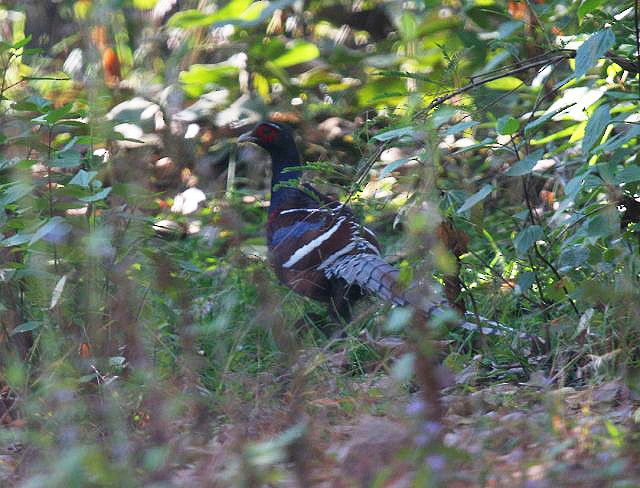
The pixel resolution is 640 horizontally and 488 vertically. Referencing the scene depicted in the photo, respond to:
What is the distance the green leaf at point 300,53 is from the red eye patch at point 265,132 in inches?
36.6

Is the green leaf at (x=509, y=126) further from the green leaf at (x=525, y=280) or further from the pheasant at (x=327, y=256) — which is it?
the pheasant at (x=327, y=256)

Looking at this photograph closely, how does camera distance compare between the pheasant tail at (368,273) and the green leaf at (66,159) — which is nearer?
the green leaf at (66,159)

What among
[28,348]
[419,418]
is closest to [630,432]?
[419,418]

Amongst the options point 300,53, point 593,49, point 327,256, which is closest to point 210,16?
point 300,53

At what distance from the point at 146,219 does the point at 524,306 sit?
5.75 feet

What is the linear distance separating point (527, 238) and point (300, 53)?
12.7 ft

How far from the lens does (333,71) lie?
727 centimetres

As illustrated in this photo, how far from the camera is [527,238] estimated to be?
11.3 ft

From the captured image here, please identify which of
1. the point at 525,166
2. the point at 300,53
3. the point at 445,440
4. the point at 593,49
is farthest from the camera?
the point at 300,53

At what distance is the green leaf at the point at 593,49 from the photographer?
2.87 m

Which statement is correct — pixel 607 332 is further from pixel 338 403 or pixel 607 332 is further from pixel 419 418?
pixel 419 418

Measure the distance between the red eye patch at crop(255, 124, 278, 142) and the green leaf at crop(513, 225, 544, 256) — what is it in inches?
120

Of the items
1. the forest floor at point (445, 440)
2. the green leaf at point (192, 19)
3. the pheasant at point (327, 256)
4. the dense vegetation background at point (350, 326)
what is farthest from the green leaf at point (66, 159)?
the green leaf at point (192, 19)

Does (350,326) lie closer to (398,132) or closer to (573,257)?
(398,132)
